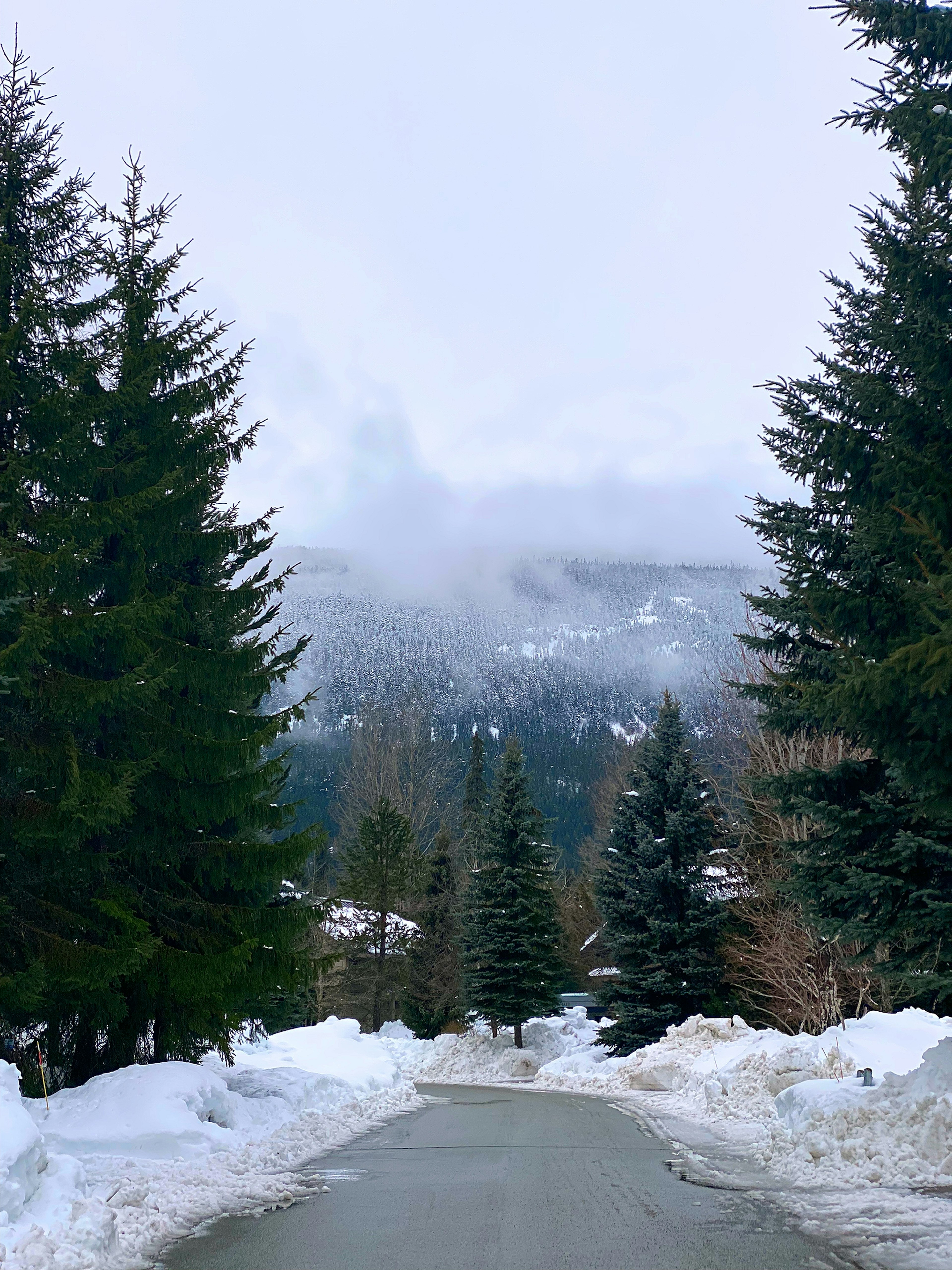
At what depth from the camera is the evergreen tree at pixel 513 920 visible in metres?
34.4

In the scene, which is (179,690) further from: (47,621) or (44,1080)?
(44,1080)

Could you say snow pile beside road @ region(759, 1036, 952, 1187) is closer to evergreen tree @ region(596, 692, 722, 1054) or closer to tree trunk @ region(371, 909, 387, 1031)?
evergreen tree @ region(596, 692, 722, 1054)

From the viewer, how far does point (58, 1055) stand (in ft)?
36.8

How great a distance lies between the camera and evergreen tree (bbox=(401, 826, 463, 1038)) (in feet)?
138

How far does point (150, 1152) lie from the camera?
8.71 m

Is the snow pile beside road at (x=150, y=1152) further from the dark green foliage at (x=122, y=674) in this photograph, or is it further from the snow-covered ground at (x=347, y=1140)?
the dark green foliage at (x=122, y=674)

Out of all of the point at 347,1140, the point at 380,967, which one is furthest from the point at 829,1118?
the point at 380,967

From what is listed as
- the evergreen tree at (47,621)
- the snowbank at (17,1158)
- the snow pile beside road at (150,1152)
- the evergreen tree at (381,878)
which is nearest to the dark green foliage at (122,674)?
the evergreen tree at (47,621)

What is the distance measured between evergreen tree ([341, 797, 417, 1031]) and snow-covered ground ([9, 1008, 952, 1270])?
23.2 meters

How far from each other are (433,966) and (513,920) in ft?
29.9

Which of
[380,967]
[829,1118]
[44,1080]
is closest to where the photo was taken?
[44,1080]

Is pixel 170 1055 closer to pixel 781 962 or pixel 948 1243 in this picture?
pixel 948 1243

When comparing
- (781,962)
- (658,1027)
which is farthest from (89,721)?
(658,1027)

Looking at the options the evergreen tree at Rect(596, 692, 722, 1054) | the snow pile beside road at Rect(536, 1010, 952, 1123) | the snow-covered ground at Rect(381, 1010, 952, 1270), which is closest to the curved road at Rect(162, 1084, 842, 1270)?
the snow-covered ground at Rect(381, 1010, 952, 1270)
